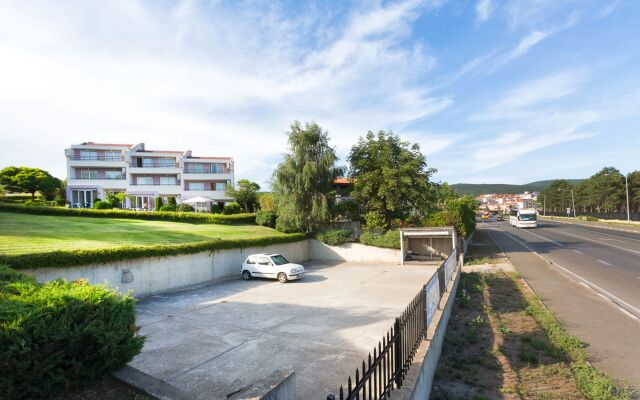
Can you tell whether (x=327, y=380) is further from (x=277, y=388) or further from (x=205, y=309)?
(x=205, y=309)

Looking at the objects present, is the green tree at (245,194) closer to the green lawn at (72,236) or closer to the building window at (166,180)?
the building window at (166,180)

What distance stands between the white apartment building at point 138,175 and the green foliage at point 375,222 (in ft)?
88.5

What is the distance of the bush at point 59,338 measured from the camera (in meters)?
3.79

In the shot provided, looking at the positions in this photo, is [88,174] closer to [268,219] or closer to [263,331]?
[268,219]

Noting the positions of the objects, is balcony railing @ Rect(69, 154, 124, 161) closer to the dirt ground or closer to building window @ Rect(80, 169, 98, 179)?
building window @ Rect(80, 169, 98, 179)

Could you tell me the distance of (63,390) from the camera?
436 centimetres

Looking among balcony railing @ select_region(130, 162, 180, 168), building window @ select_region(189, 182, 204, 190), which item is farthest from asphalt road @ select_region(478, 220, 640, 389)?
balcony railing @ select_region(130, 162, 180, 168)

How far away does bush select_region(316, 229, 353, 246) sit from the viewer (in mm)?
27125

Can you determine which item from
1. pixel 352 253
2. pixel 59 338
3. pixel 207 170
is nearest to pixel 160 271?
pixel 59 338

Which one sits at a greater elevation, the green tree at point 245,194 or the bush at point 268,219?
the green tree at point 245,194

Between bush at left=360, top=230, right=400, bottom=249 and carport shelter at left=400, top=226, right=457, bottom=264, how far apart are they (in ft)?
2.06

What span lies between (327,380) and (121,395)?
11.5 feet

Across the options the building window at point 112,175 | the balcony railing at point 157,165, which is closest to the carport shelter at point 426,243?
the balcony railing at point 157,165

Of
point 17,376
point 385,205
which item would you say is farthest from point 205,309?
point 385,205
